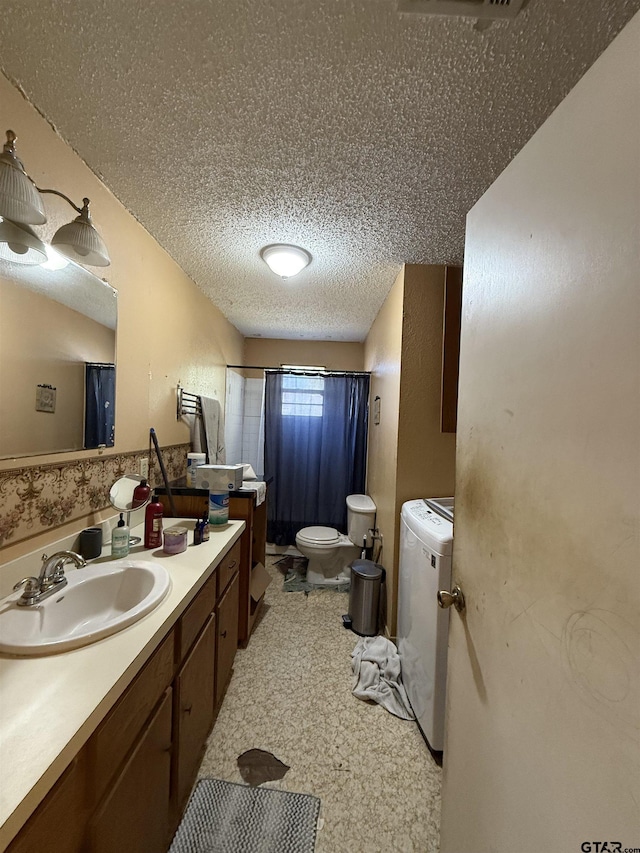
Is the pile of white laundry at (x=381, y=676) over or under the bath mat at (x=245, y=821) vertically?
over

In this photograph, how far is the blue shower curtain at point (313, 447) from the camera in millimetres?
3264

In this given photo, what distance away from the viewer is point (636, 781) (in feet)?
1.30

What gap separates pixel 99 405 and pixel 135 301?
584 millimetres

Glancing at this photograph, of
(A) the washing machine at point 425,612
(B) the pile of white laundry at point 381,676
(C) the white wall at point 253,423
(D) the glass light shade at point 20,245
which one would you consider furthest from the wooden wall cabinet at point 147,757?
(C) the white wall at point 253,423

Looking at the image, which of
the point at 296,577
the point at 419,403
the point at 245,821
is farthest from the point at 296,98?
the point at 296,577

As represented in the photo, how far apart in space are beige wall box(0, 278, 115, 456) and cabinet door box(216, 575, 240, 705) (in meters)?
0.92

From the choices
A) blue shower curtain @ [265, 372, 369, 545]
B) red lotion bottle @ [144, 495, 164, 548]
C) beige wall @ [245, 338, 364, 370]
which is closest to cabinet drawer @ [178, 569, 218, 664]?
red lotion bottle @ [144, 495, 164, 548]

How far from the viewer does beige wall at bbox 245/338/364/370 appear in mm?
3848

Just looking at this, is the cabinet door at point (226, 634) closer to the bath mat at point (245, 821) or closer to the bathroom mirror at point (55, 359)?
the bath mat at point (245, 821)

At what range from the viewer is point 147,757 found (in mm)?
810

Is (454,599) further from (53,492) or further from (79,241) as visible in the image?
(79,241)

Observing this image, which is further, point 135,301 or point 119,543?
point 135,301

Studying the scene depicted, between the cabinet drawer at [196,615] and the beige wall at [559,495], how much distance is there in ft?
2.67

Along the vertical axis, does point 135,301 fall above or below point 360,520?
above
